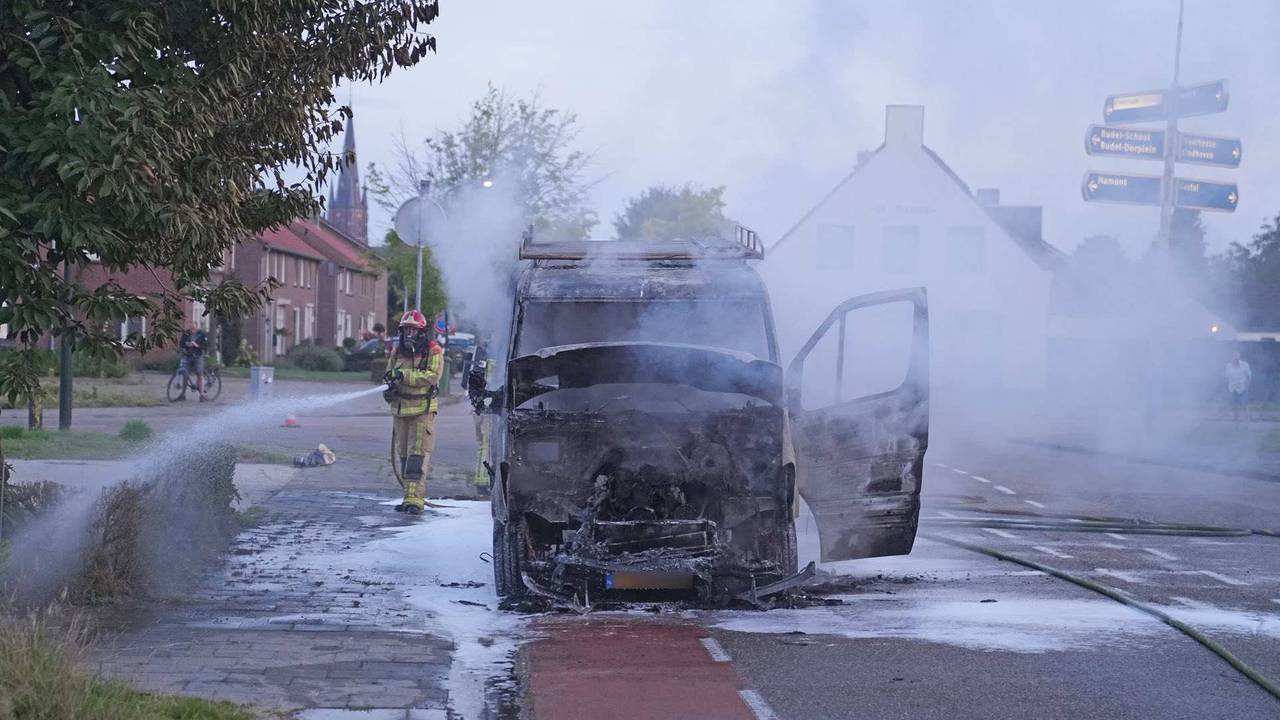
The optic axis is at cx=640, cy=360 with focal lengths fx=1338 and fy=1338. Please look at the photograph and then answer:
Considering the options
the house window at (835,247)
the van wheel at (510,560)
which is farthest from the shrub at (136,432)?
the house window at (835,247)

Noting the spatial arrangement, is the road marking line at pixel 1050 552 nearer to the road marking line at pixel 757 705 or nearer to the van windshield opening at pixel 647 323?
the van windshield opening at pixel 647 323

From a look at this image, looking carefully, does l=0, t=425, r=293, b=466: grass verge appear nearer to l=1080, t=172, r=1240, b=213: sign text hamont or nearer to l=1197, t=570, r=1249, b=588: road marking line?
l=1197, t=570, r=1249, b=588: road marking line

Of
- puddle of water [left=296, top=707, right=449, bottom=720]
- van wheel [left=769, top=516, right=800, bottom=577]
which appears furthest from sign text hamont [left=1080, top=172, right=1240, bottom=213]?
puddle of water [left=296, top=707, right=449, bottom=720]

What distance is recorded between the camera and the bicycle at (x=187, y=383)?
29109 millimetres

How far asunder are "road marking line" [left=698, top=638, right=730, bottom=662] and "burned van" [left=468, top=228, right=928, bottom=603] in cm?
66

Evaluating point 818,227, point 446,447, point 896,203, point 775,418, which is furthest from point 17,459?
point 896,203

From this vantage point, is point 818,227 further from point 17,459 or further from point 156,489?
point 156,489

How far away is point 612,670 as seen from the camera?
269 inches

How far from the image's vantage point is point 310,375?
4575 cm

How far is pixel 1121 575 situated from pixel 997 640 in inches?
118

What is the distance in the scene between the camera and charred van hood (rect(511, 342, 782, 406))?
8227 mm

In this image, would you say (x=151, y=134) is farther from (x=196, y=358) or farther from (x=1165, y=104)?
(x=196, y=358)

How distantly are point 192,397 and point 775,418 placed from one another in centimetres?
2492

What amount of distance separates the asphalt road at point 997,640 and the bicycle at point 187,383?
800 inches
